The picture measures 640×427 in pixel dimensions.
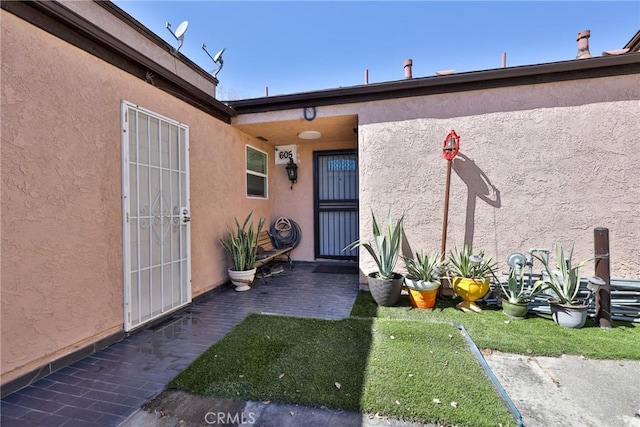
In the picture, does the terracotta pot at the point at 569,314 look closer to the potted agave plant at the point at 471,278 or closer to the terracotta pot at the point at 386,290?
the potted agave plant at the point at 471,278

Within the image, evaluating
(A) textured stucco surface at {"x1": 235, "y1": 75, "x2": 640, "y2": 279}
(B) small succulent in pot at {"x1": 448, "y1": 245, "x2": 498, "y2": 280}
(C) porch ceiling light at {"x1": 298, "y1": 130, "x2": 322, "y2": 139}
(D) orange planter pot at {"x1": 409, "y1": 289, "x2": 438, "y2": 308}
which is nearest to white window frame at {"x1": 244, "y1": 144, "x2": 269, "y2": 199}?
(C) porch ceiling light at {"x1": 298, "y1": 130, "x2": 322, "y2": 139}

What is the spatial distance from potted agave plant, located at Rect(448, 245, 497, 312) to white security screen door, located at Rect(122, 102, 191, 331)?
12.7 feet

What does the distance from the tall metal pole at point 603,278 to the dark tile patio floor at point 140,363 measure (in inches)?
116

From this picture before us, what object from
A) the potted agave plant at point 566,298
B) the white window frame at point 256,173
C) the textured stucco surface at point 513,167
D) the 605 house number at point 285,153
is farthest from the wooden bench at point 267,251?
the potted agave plant at point 566,298

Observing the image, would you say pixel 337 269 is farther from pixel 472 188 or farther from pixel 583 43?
pixel 583 43

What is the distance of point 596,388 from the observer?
6.92ft

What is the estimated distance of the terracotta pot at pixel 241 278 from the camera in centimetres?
457

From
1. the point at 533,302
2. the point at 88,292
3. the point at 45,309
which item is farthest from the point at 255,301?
the point at 533,302

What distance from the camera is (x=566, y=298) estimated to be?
316cm

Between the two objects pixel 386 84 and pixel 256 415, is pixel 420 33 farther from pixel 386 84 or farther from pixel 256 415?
pixel 256 415

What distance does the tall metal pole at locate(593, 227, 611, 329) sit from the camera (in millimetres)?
3087

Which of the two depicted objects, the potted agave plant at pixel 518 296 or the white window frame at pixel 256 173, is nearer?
the potted agave plant at pixel 518 296

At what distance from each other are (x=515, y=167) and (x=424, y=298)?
91.7 inches

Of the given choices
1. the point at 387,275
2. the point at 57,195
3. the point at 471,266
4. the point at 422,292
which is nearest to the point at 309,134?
the point at 387,275
